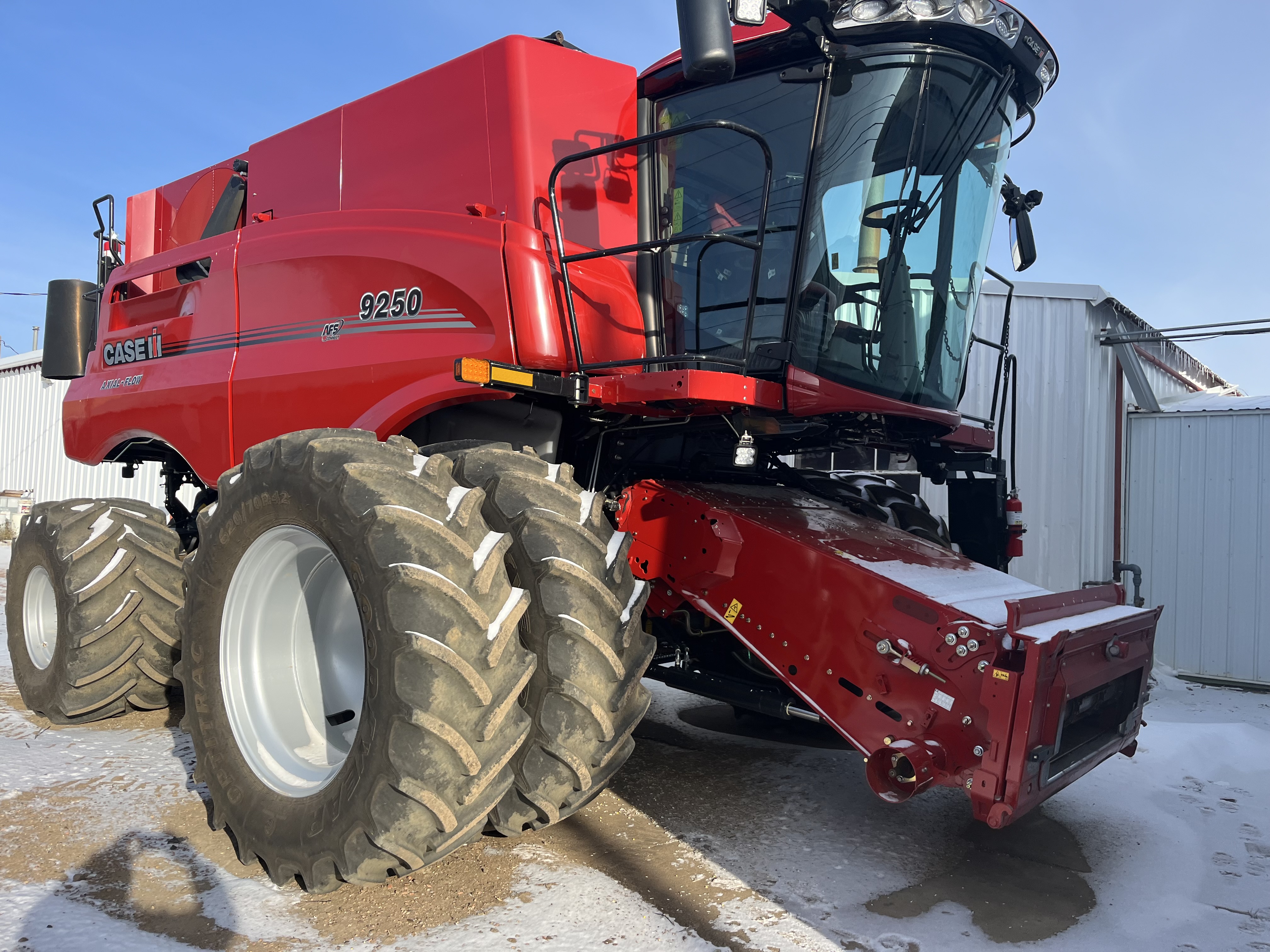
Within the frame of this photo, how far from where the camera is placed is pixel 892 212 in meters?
3.38

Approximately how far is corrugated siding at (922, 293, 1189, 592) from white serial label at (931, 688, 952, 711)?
606 cm

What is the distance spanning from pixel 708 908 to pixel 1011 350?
8.00 meters

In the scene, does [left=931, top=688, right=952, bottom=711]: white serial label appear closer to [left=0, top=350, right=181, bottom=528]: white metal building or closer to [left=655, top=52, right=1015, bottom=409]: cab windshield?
[left=655, top=52, right=1015, bottom=409]: cab windshield

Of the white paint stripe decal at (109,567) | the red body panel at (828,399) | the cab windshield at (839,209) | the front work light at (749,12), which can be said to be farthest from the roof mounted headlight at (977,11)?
the white paint stripe decal at (109,567)

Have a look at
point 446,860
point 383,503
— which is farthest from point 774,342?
point 446,860

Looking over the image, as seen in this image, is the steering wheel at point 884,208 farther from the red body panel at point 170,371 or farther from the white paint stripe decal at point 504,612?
the red body panel at point 170,371

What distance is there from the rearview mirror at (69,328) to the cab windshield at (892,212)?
14.6ft

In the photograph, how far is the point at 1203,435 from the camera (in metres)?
8.21

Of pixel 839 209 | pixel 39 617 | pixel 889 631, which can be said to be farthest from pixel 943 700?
pixel 39 617

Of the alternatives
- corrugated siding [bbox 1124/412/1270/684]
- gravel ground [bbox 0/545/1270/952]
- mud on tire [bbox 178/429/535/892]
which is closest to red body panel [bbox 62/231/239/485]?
gravel ground [bbox 0/545/1270/952]

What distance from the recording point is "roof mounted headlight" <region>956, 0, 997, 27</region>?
10.6ft

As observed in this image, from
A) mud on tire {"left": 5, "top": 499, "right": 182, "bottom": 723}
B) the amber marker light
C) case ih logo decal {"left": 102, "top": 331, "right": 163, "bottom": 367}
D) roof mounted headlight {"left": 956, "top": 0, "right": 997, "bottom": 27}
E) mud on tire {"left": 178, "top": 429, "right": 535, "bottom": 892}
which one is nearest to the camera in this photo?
mud on tire {"left": 178, "top": 429, "right": 535, "bottom": 892}

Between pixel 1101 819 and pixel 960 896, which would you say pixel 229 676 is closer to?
pixel 960 896

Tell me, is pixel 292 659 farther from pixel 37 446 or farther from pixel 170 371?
Answer: pixel 37 446
